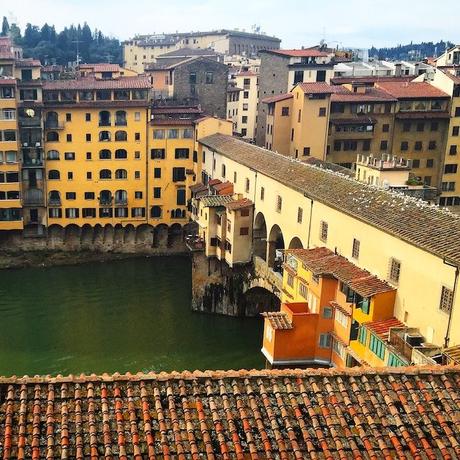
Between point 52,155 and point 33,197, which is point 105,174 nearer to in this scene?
point 52,155

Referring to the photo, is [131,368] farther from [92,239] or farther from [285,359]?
[92,239]

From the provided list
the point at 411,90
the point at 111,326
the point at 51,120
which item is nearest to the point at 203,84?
the point at 51,120

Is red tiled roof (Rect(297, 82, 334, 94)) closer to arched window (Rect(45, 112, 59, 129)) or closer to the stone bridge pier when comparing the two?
the stone bridge pier

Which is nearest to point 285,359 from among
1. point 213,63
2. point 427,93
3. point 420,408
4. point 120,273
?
point 420,408

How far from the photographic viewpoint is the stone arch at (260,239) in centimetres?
4112

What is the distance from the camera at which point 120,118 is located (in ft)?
175

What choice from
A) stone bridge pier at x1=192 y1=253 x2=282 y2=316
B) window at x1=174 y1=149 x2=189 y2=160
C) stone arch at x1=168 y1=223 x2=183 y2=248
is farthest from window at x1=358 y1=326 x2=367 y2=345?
stone arch at x1=168 y1=223 x2=183 y2=248

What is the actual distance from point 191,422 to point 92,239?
47.0m

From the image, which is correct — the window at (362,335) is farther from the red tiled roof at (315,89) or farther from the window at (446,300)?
the red tiled roof at (315,89)

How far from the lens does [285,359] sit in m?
29.0

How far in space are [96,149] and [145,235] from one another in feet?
27.9

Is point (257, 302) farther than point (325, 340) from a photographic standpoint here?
Yes

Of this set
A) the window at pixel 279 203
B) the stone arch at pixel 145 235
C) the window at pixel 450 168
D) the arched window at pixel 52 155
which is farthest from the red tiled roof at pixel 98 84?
the window at pixel 450 168

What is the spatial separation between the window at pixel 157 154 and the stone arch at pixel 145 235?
6046mm
